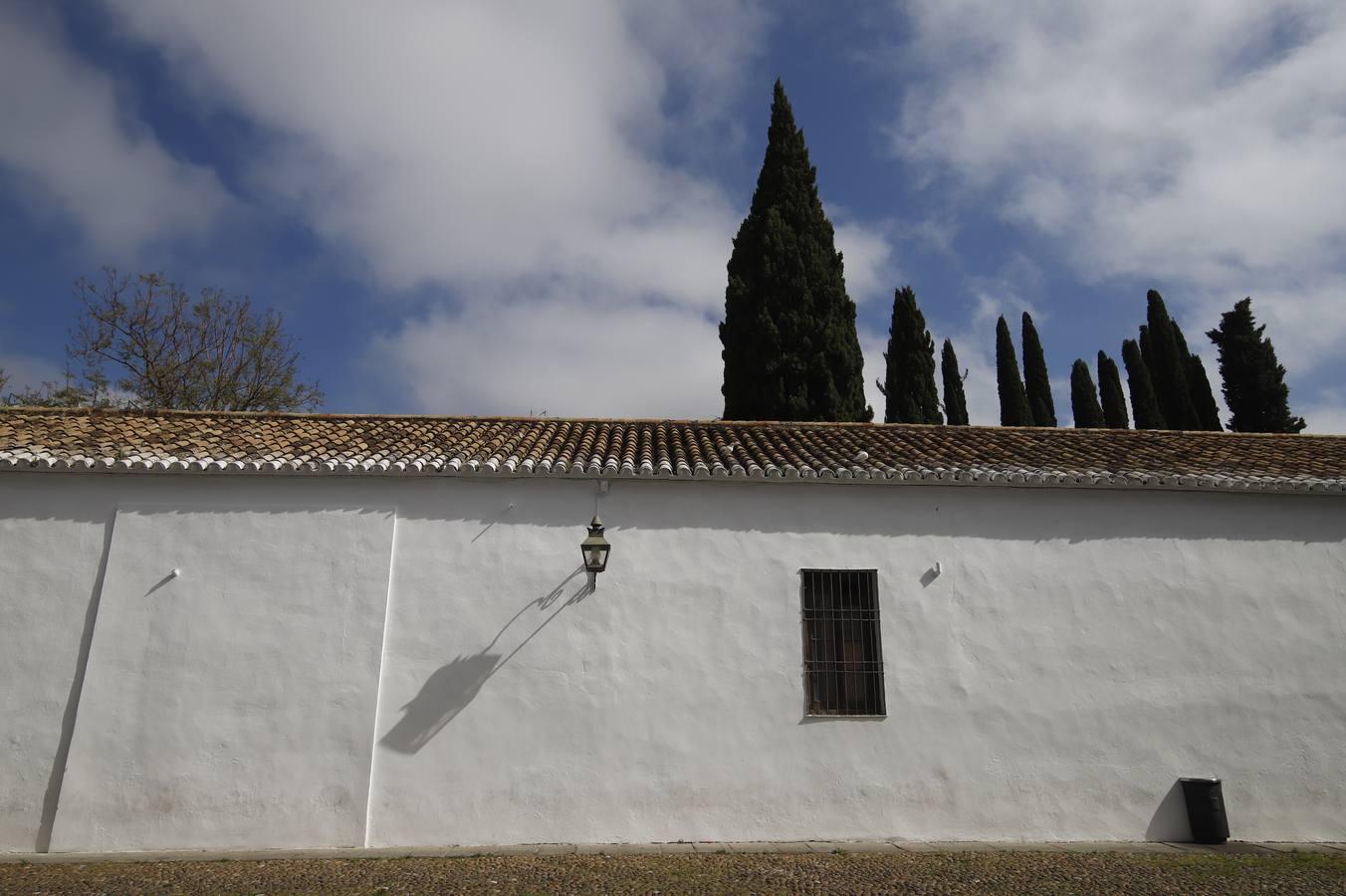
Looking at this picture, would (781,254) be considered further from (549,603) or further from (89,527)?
(89,527)

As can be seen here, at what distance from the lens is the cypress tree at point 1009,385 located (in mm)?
30750

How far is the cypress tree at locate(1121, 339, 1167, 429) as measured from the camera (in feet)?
98.2

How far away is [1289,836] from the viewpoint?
7.96m

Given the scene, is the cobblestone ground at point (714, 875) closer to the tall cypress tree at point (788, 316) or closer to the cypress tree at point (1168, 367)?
the tall cypress tree at point (788, 316)

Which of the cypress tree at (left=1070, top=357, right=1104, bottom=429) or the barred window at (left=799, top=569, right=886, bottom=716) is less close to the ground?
the cypress tree at (left=1070, top=357, right=1104, bottom=429)

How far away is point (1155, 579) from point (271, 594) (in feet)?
29.7

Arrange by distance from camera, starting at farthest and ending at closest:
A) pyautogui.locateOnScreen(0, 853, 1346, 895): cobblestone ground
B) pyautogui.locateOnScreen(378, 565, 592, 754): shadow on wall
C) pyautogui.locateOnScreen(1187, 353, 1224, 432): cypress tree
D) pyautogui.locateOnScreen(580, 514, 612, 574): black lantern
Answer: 1. pyautogui.locateOnScreen(1187, 353, 1224, 432): cypress tree
2. pyautogui.locateOnScreen(580, 514, 612, 574): black lantern
3. pyautogui.locateOnScreen(378, 565, 592, 754): shadow on wall
4. pyautogui.locateOnScreen(0, 853, 1346, 895): cobblestone ground

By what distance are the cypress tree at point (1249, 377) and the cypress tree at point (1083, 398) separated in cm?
508

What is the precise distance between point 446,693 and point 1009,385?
28857 millimetres

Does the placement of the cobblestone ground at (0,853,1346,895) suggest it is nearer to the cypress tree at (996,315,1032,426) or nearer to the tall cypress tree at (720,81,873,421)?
the tall cypress tree at (720,81,873,421)

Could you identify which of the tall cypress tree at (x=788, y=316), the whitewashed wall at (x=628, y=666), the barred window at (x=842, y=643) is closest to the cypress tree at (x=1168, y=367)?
the tall cypress tree at (x=788, y=316)

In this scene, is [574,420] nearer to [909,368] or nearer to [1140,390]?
[909,368]

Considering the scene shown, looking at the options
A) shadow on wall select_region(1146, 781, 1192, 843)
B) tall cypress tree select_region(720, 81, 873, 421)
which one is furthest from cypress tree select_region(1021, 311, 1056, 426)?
shadow on wall select_region(1146, 781, 1192, 843)

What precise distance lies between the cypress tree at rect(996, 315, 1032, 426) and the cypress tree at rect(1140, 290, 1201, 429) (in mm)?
4633
